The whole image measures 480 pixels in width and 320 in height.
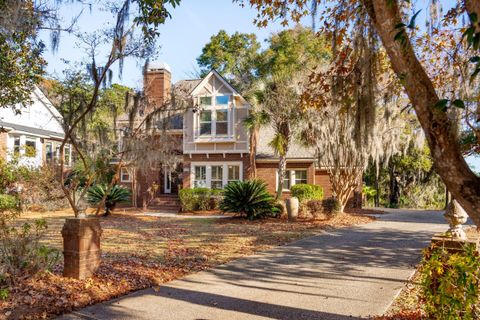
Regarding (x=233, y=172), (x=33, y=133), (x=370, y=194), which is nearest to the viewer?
(x=233, y=172)

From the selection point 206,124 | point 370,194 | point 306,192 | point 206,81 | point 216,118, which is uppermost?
point 206,81

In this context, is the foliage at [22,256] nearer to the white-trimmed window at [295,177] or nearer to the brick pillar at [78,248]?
the brick pillar at [78,248]

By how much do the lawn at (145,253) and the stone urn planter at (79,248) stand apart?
15 centimetres

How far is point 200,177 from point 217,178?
992 mm

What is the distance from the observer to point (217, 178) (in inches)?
968

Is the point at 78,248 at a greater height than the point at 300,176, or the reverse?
the point at 300,176

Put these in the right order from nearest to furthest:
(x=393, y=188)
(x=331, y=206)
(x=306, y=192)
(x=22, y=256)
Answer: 1. (x=22, y=256)
2. (x=331, y=206)
3. (x=306, y=192)
4. (x=393, y=188)

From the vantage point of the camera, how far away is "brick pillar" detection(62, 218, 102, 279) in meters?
6.38

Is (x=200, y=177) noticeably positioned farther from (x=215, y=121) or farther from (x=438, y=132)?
(x=438, y=132)

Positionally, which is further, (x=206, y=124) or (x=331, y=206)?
(x=206, y=124)

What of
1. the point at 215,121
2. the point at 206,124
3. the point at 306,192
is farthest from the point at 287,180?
the point at 206,124

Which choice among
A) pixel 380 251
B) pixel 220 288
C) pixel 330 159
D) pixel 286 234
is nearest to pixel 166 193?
pixel 330 159

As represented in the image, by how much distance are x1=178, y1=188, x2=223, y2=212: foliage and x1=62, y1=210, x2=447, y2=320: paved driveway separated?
486 inches

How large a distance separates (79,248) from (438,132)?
17.1 ft
